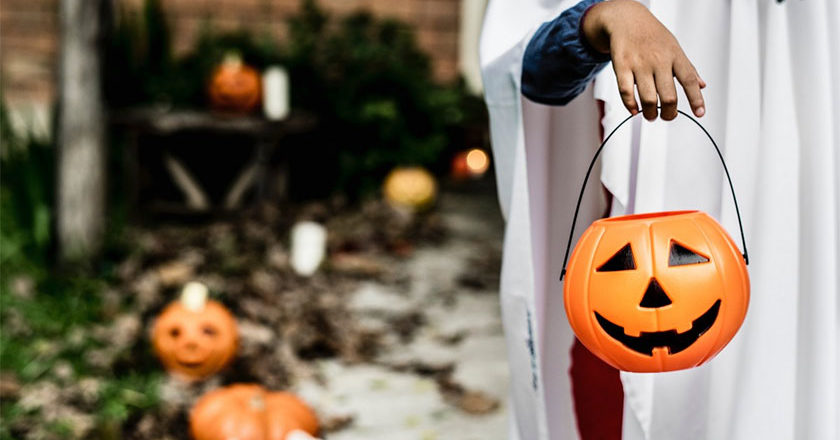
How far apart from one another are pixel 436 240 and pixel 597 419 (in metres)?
3.50

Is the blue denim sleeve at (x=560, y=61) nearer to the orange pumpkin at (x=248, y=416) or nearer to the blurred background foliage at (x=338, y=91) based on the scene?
the orange pumpkin at (x=248, y=416)

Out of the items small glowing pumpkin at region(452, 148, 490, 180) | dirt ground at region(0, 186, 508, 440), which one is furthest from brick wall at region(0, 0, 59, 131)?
small glowing pumpkin at region(452, 148, 490, 180)

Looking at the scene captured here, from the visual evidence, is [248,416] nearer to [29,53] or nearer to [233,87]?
[233,87]

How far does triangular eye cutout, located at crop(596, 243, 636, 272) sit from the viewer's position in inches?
52.5

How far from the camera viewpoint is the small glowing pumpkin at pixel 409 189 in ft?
18.3

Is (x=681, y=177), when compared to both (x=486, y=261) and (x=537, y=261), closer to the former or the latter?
(x=537, y=261)

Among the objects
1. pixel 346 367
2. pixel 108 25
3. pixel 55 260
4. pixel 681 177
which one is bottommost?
pixel 346 367

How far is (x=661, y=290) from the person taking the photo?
1316mm

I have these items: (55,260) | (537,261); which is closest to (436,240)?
(55,260)

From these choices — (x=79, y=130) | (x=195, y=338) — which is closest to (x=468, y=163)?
(x=79, y=130)

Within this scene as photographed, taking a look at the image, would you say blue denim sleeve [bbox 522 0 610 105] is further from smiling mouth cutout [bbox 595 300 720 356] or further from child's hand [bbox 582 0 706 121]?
smiling mouth cutout [bbox 595 300 720 356]

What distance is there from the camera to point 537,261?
1.88 m

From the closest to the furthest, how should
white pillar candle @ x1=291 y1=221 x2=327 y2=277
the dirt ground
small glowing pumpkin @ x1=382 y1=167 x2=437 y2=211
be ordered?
the dirt ground
white pillar candle @ x1=291 y1=221 x2=327 y2=277
small glowing pumpkin @ x1=382 y1=167 x2=437 y2=211

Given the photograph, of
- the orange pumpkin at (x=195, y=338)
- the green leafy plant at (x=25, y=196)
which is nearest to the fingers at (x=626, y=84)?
the orange pumpkin at (x=195, y=338)
